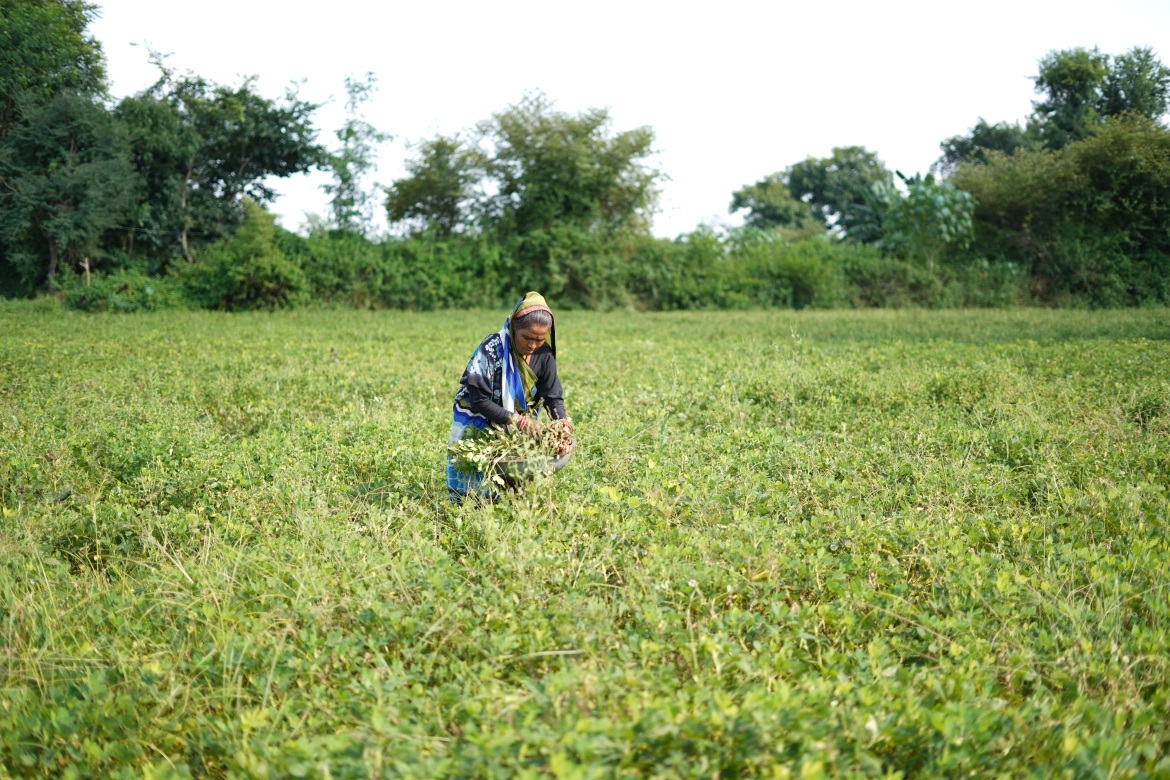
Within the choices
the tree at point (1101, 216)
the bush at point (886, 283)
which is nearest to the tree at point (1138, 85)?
the tree at point (1101, 216)

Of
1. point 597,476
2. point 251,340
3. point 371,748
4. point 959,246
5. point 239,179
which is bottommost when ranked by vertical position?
point 371,748

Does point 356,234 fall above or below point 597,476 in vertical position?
above

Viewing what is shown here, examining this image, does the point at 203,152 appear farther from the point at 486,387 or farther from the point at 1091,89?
the point at 1091,89

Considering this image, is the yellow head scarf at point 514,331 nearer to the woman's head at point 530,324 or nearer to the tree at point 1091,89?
the woman's head at point 530,324

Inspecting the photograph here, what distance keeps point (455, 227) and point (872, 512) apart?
23215mm

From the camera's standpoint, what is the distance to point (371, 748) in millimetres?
2408

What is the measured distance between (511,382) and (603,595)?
1554 mm

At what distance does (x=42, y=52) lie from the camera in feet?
49.9

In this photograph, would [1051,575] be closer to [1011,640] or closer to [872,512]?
[1011,640]

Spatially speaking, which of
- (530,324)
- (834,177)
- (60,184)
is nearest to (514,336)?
(530,324)

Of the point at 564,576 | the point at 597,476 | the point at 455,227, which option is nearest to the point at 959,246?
the point at 455,227

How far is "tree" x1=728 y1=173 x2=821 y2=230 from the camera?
52062 millimetres

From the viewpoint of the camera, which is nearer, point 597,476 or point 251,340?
point 597,476

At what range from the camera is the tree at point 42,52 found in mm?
14180
